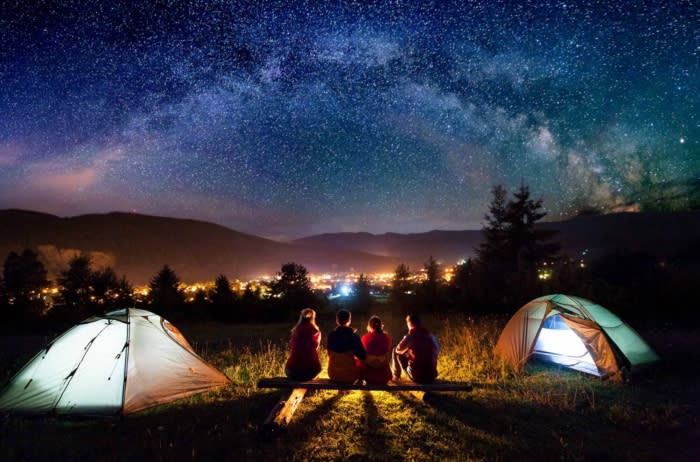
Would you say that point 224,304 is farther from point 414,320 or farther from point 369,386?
point 369,386

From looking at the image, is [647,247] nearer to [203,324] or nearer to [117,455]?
[203,324]

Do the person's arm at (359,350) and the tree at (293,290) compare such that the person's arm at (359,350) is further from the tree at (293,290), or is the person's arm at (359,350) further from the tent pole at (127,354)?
the tree at (293,290)

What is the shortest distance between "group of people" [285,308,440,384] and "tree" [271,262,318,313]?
60.0 feet

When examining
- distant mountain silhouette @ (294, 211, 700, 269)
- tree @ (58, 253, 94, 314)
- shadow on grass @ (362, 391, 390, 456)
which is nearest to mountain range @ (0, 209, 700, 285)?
distant mountain silhouette @ (294, 211, 700, 269)

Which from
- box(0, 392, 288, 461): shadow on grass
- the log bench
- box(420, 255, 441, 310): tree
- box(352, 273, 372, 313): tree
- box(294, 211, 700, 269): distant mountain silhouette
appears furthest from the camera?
box(294, 211, 700, 269): distant mountain silhouette

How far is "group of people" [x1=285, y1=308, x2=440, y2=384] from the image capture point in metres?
7.02

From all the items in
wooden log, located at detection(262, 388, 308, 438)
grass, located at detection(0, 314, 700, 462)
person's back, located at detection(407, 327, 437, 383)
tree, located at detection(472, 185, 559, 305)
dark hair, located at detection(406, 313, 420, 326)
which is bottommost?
grass, located at detection(0, 314, 700, 462)

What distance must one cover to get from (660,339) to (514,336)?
20.4 ft

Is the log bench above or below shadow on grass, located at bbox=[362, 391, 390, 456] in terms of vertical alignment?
above

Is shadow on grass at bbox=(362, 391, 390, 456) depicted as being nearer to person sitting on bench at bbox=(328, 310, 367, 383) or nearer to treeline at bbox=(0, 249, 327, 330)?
person sitting on bench at bbox=(328, 310, 367, 383)

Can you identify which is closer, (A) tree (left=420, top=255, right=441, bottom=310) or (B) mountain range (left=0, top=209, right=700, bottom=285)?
(A) tree (left=420, top=255, right=441, bottom=310)

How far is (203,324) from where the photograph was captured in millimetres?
22672

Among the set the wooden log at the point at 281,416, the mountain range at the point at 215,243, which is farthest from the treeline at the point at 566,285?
the mountain range at the point at 215,243

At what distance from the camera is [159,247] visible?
12088cm
